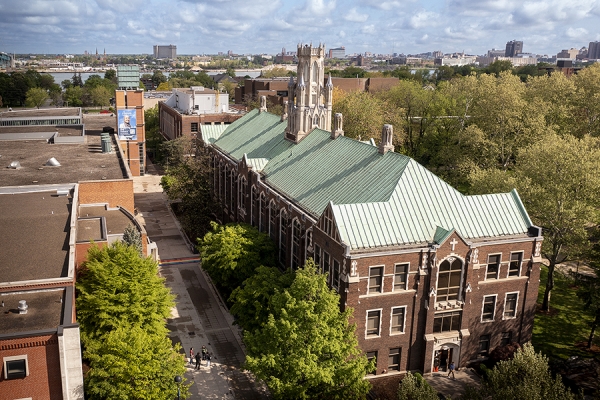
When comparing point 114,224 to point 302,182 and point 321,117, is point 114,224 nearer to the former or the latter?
point 302,182

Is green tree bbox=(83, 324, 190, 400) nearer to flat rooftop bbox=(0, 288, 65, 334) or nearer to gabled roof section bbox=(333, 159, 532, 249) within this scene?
flat rooftop bbox=(0, 288, 65, 334)

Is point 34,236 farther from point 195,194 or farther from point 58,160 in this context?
point 58,160

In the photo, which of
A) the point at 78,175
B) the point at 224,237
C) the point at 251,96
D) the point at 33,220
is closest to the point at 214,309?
the point at 224,237

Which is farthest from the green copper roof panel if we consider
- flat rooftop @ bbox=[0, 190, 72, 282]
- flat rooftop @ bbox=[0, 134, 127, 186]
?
flat rooftop @ bbox=[0, 190, 72, 282]

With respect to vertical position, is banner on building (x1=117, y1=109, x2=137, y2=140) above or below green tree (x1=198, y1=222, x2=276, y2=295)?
above

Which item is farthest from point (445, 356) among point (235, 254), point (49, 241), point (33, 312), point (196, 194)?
point (196, 194)

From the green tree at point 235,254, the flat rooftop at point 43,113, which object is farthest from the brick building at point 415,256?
the flat rooftop at point 43,113
